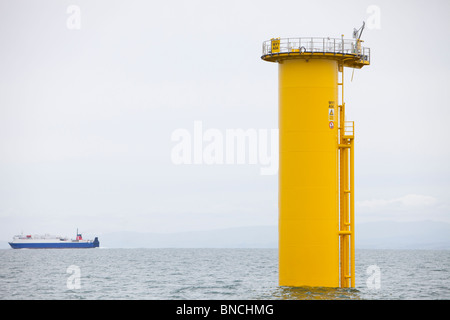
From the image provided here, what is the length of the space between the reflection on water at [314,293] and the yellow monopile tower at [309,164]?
0.34 m

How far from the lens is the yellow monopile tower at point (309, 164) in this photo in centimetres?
3759

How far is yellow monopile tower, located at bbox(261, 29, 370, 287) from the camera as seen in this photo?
3759 centimetres

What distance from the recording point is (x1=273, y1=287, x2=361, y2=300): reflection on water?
36.3 meters

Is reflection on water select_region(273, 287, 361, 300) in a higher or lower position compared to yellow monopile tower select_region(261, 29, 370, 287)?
lower

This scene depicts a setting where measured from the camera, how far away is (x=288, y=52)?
38.0m

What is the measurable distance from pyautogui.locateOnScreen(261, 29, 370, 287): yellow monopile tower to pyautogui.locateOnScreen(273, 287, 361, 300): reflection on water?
34 cm

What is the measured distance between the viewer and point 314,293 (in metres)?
36.9

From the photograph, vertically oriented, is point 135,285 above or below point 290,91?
below

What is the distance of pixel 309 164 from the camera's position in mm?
37625

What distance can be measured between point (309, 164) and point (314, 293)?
19.4 ft

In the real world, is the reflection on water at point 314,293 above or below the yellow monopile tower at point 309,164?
below
